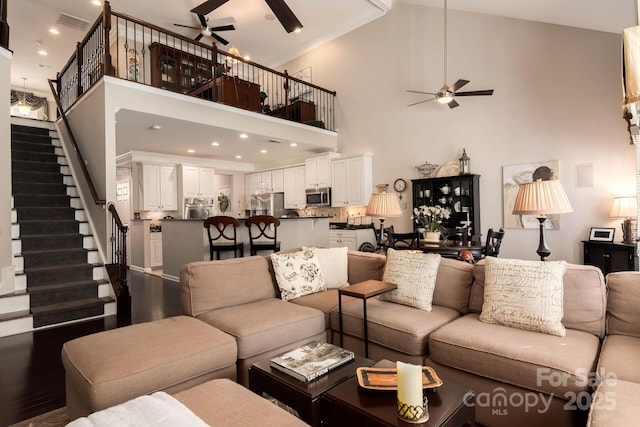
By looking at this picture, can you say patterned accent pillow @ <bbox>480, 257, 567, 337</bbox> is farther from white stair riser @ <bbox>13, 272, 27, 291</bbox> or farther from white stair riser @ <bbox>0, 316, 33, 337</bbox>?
white stair riser @ <bbox>13, 272, 27, 291</bbox>

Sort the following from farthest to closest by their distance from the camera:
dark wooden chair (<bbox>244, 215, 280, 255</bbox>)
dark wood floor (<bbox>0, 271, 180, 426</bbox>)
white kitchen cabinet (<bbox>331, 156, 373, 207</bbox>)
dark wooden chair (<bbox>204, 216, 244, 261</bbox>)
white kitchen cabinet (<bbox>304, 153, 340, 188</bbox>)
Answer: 1. white kitchen cabinet (<bbox>304, 153, 340, 188</bbox>)
2. white kitchen cabinet (<bbox>331, 156, 373, 207</bbox>)
3. dark wooden chair (<bbox>244, 215, 280, 255</bbox>)
4. dark wooden chair (<bbox>204, 216, 244, 261</bbox>)
5. dark wood floor (<bbox>0, 271, 180, 426</bbox>)

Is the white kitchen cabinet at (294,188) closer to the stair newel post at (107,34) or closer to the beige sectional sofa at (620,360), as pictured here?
the stair newel post at (107,34)

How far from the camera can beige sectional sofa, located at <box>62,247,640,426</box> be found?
1.69m

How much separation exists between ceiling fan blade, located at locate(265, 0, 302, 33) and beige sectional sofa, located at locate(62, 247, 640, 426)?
2.86 metres

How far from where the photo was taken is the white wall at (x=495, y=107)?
4734 millimetres

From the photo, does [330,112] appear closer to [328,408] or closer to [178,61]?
[178,61]

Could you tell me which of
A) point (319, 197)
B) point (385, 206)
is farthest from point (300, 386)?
point (319, 197)

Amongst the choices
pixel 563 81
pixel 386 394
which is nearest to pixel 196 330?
pixel 386 394

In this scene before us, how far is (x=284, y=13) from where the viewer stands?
397 cm

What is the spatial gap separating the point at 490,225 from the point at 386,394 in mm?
5166

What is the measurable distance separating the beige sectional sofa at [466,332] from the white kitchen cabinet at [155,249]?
5585mm

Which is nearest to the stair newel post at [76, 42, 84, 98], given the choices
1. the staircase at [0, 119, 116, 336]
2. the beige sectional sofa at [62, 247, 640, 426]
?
the staircase at [0, 119, 116, 336]

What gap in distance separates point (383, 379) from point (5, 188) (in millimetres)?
4635

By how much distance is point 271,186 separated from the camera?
31.1 feet
